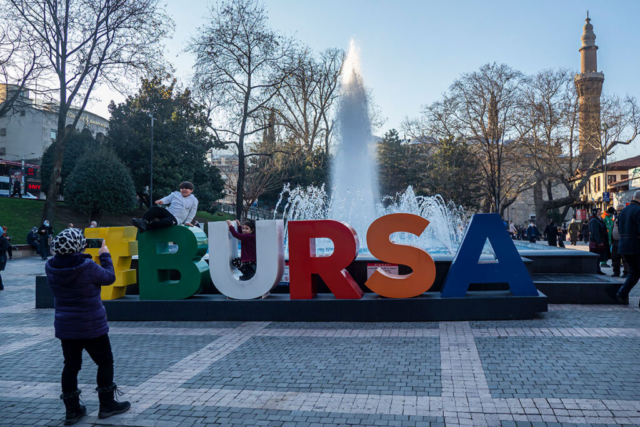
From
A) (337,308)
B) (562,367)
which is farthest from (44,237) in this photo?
(562,367)

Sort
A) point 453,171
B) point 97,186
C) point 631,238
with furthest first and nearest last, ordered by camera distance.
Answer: point 453,171, point 97,186, point 631,238

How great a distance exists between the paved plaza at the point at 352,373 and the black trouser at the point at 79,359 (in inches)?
13.6

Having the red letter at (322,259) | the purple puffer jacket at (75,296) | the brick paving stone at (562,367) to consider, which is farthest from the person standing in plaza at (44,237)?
the brick paving stone at (562,367)

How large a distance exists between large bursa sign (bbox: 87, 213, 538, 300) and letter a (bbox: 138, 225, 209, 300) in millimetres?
17

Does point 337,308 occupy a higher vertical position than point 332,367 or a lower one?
higher

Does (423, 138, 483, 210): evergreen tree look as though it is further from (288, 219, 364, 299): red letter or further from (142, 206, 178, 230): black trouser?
(142, 206, 178, 230): black trouser

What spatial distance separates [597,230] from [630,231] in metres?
4.84

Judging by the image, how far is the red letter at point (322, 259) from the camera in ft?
26.9

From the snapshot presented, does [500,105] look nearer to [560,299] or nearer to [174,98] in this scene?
[174,98]

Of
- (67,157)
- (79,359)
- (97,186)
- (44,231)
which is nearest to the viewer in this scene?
(79,359)

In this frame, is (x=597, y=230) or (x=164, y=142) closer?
(x=597, y=230)

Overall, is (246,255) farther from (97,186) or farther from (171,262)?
(97,186)

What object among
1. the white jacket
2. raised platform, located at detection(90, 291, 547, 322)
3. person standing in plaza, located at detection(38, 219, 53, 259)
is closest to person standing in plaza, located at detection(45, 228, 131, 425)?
raised platform, located at detection(90, 291, 547, 322)

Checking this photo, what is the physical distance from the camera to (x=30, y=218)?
1309 inches
